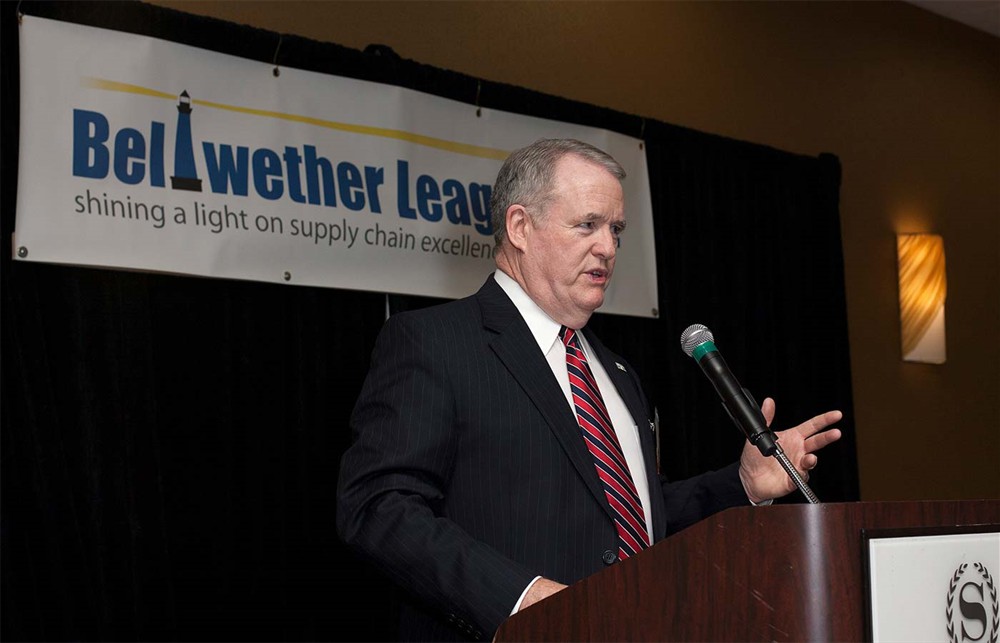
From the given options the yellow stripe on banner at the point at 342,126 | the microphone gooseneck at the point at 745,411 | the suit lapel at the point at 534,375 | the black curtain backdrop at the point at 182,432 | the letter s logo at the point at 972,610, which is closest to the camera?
the letter s logo at the point at 972,610

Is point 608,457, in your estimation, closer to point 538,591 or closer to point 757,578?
point 538,591

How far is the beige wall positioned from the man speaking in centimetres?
189

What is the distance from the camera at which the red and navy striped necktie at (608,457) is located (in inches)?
75.5

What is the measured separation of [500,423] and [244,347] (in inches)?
59.0

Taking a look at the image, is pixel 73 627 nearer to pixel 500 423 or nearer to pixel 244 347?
pixel 244 347

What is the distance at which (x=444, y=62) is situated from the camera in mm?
3873

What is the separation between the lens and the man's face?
208 centimetres

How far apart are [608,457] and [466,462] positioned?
10.2 inches

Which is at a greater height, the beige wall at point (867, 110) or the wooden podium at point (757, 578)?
the beige wall at point (867, 110)

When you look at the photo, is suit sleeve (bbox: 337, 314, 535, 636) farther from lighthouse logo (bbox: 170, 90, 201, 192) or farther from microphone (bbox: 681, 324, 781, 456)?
lighthouse logo (bbox: 170, 90, 201, 192)

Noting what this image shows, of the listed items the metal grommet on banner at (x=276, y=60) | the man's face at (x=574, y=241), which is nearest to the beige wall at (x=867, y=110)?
the metal grommet on banner at (x=276, y=60)

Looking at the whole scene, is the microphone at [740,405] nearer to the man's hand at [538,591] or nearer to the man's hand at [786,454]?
the man's hand at [786,454]

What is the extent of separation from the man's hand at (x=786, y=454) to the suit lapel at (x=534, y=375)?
0.92 feet

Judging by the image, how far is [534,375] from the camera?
1.95 m
